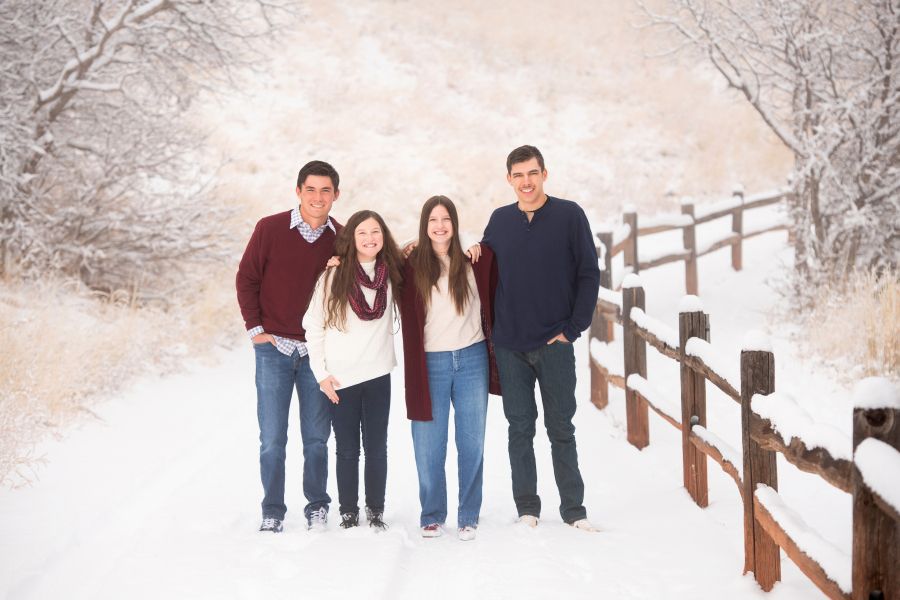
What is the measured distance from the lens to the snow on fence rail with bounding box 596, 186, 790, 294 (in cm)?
1123

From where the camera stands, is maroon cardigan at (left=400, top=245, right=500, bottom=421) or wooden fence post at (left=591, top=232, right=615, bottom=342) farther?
wooden fence post at (left=591, top=232, right=615, bottom=342)

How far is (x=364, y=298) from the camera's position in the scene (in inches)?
186

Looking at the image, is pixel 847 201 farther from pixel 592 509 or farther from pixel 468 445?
pixel 468 445

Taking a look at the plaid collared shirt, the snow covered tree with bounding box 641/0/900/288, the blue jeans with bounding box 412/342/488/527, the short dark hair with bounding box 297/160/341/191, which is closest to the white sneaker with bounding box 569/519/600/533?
the blue jeans with bounding box 412/342/488/527

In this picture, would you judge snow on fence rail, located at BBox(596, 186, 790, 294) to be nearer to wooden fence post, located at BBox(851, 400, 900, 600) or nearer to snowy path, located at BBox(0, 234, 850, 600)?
snowy path, located at BBox(0, 234, 850, 600)

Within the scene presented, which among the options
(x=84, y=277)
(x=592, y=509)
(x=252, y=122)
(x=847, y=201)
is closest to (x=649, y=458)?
(x=592, y=509)

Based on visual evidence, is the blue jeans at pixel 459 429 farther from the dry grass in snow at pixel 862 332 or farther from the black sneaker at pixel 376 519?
the dry grass in snow at pixel 862 332

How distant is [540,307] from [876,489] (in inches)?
95.0

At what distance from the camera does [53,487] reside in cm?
554

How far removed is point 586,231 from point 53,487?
4.00m

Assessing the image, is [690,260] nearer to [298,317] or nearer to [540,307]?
[540,307]

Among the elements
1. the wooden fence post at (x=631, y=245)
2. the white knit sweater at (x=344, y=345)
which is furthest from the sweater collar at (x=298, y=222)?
the wooden fence post at (x=631, y=245)

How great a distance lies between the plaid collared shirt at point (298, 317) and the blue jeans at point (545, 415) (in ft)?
3.96

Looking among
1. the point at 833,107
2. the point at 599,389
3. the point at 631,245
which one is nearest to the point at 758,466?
the point at 599,389
